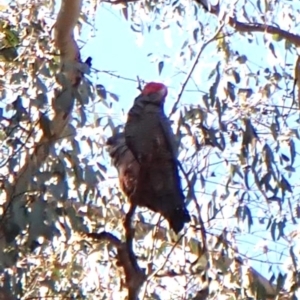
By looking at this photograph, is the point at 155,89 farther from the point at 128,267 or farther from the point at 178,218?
the point at 128,267

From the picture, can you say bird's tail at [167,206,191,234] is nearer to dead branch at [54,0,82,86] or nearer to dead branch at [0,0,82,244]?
dead branch at [0,0,82,244]

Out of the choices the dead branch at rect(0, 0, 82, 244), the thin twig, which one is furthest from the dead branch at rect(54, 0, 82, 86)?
the thin twig

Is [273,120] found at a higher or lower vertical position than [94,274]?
higher

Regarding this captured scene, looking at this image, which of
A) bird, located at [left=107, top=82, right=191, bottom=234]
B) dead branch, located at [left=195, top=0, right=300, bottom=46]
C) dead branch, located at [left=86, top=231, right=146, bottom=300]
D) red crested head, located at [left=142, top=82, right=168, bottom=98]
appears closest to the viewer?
dead branch, located at [left=86, top=231, right=146, bottom=300]

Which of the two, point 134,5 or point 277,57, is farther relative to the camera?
point 134,5

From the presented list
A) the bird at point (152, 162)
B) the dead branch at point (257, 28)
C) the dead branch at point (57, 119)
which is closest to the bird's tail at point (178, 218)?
the bird at point (152, 162)

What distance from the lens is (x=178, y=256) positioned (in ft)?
10.9

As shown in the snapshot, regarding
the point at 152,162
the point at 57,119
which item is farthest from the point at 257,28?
the point at 57,119

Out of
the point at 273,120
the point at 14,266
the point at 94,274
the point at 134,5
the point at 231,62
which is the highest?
the point at 134,5

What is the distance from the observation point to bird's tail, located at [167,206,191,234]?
3070mm

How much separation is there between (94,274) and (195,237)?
14.3 inches

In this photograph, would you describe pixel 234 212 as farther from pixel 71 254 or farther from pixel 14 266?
pixel 14 266

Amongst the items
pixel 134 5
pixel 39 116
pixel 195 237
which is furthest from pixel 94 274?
pixel 134 5

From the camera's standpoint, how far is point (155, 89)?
338 centimetres
